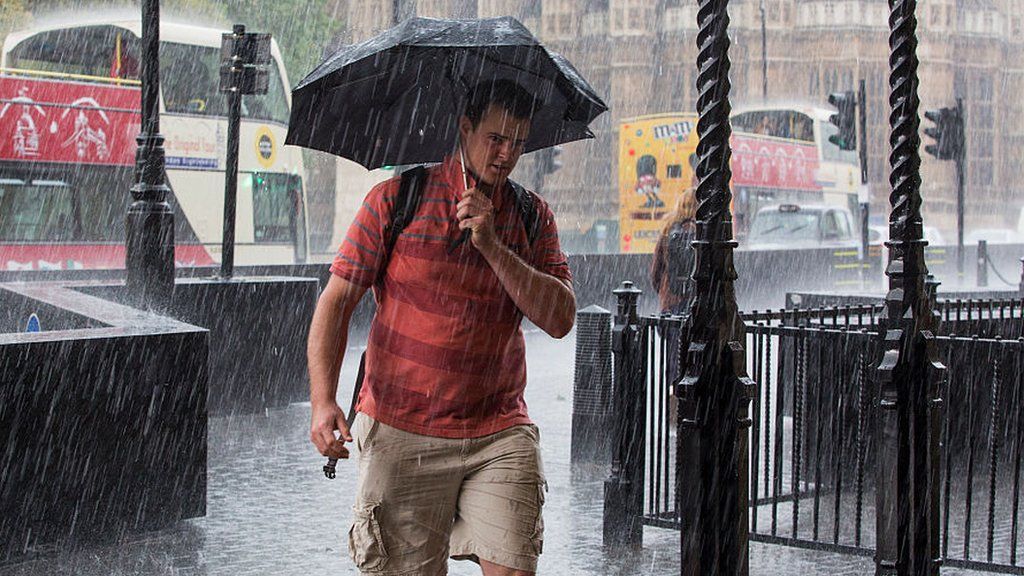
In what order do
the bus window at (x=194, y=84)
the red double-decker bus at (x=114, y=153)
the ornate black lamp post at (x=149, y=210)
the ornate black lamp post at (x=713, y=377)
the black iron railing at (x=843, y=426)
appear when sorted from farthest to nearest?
1. the bus window at (x=194, y=84)
2. the red double-decker bus at (x=114, y=153)
3. the ornate black lamp post at (x=149, y=210)
4. the black iron railing at (x=843, y=426)
5. the ornate black lamp post at (x=713, y=377)

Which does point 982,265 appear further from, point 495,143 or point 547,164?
point 495,143

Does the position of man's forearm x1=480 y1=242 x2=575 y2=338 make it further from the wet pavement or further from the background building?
the background building

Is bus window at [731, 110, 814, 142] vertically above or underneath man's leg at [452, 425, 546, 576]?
above

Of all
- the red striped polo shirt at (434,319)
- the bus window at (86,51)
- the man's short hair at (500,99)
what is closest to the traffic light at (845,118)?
the bus window at (86,51)

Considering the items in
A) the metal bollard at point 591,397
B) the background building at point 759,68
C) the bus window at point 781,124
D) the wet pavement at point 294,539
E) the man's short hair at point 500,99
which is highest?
the background building at point 759,68

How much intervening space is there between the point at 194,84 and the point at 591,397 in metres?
14.8

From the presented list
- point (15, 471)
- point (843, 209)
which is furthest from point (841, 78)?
point (15, 471)

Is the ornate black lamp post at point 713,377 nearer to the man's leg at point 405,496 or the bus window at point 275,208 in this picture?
the man's leg at point 405,496

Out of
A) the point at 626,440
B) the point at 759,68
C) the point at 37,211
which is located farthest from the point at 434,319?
the point at 759,68

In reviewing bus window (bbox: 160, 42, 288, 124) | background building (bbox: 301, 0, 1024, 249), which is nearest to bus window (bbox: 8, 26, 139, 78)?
bus window (bbox: 160, 42, 288, 124)

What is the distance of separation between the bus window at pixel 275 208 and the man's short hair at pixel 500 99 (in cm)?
2055

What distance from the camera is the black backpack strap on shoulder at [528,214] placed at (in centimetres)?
369

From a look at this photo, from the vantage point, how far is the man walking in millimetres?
3533

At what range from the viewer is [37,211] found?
20594mm
